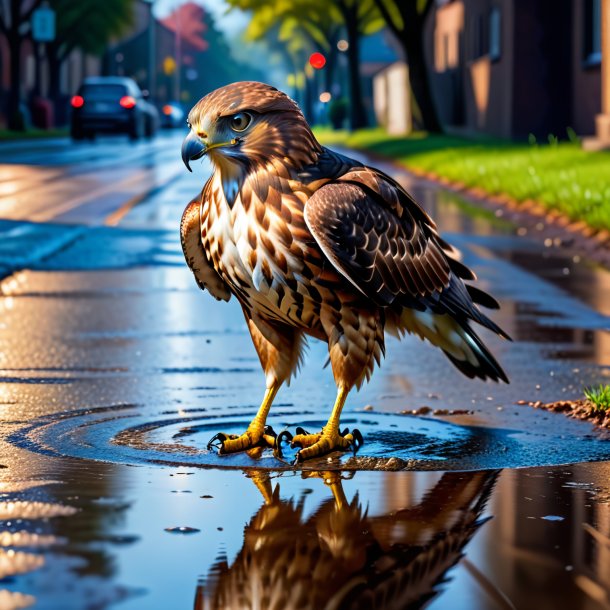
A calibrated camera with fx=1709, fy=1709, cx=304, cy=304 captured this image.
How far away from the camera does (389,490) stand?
5480mm

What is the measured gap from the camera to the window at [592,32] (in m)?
33.4

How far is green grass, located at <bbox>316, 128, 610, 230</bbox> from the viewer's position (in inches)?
731

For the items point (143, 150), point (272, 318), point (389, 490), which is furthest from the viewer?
point (143, 150)

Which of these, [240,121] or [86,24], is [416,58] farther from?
[240,121]

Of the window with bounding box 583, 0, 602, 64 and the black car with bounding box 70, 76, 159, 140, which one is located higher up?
the window with bounding box 583, 0, 602, 64

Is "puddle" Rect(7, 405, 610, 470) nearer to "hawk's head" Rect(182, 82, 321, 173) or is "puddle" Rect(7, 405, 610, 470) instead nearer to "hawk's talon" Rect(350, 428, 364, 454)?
"hawk's talon" Rect(350, 428, 364, 454)

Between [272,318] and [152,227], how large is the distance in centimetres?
1283

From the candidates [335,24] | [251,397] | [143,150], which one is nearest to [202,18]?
[335,24]

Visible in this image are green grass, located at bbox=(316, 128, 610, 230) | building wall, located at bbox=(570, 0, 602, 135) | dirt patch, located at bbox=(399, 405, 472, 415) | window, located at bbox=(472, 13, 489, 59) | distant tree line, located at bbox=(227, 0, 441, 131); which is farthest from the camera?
window, located at bbox=(472, 13, 489, 59)

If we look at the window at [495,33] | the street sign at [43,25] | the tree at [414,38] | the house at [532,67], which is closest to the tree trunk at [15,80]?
the street sign at [43,25]

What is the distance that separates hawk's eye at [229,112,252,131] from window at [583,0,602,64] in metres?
28.5

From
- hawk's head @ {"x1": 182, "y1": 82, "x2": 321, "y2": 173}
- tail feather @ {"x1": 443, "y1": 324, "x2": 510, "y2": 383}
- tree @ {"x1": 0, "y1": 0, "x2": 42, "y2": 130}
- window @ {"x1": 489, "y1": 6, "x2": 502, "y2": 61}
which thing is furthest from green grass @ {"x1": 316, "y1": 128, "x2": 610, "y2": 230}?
tree @ {"x1": 0, "y1": 0, "x2": 42, "y2": 130}

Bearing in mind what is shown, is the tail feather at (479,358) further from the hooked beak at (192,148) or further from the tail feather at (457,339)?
the hooked beak at (192,148)

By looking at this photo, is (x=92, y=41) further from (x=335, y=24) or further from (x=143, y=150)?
(x=143, y=150)
